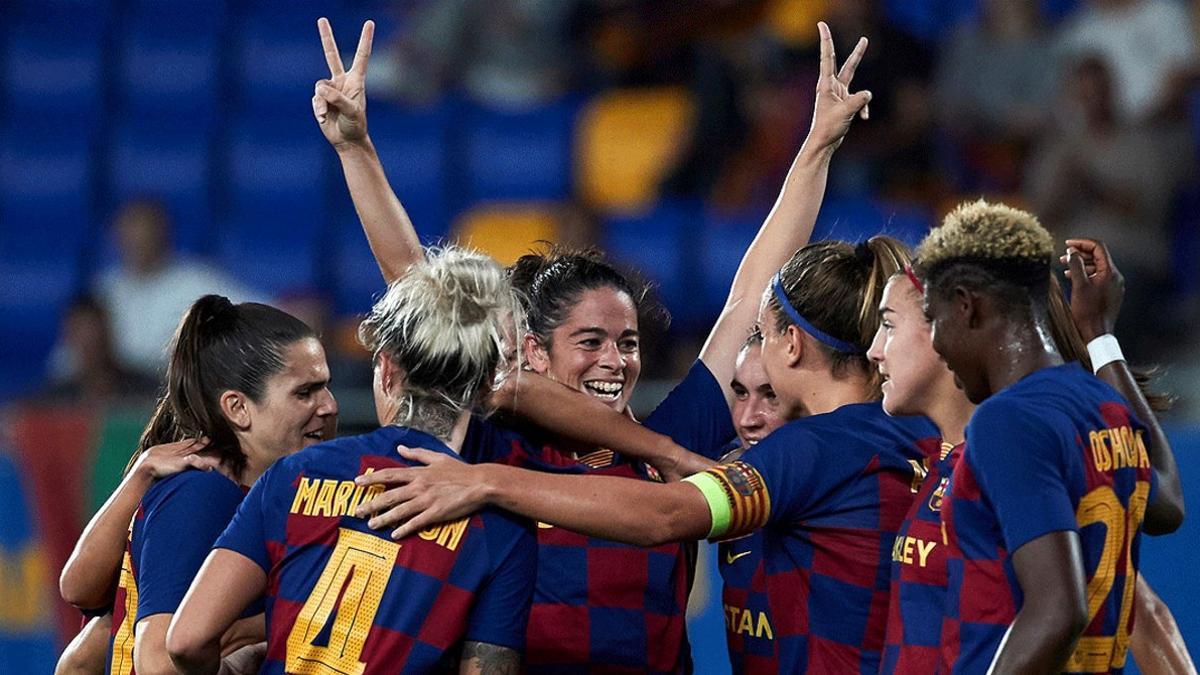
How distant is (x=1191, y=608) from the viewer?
5.16 m

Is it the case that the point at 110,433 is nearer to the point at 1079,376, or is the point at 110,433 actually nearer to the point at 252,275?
the point at 252,275

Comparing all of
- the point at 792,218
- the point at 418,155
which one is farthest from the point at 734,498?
the point at 418,155

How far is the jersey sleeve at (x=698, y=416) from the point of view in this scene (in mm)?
3746

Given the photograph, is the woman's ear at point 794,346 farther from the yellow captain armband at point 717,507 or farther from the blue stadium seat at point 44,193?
the blue stadium seat at point 44,193

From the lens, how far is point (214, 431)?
129 inches

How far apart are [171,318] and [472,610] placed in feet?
19.3

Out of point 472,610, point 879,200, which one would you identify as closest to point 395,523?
point 472,610

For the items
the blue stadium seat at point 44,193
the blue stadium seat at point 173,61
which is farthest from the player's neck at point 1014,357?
the blue stadium seat at point 173,61

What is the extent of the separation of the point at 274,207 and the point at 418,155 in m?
0.88

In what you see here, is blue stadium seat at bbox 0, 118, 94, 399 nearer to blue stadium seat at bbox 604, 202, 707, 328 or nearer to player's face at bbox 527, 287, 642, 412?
blue stadium seat at bbox 604, 202, 707, 328

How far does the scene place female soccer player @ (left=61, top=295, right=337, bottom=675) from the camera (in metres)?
3.16

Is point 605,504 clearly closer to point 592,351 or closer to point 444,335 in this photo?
point 444,335

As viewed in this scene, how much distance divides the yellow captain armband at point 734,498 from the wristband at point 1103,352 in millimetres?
953

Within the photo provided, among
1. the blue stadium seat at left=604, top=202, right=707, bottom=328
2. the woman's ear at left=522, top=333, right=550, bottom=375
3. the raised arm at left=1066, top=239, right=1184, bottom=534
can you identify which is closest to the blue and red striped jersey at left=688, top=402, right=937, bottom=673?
the raised arm at left=1066, top=239, right=1184, bottom=534
